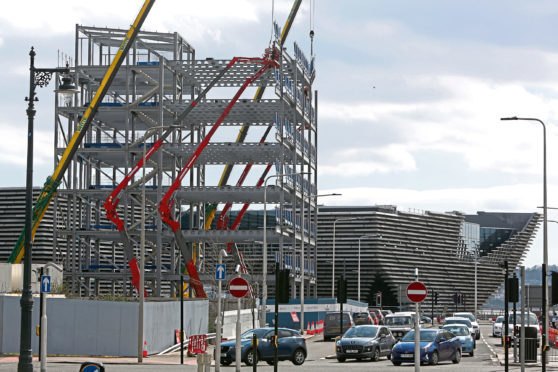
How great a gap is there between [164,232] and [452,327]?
101 feet

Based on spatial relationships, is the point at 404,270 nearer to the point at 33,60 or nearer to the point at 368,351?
the point at 368,351

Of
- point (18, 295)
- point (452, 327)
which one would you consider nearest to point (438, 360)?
point (452, 327)

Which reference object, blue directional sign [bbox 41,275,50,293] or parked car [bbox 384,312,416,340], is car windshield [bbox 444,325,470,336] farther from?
blue directional sign [bbox 41,275,50,293]

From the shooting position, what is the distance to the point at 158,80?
3120 inches

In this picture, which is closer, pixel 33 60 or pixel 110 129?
pixel 33 60

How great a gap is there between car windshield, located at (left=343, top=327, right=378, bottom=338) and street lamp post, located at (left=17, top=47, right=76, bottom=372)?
17901 millimetres

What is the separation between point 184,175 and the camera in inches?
3007

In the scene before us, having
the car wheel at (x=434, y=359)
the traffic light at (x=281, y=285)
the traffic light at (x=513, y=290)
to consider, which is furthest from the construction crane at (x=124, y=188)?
the traffic light at (x=281, y=285)

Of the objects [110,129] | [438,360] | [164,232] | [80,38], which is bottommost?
[438,360]

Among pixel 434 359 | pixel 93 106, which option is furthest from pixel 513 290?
pixel 93 106

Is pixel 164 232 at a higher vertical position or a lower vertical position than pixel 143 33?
lower

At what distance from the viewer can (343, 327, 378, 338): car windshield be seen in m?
42.9

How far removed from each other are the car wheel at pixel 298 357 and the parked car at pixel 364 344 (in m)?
2.15

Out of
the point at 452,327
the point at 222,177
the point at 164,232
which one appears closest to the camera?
the point at 452,327
